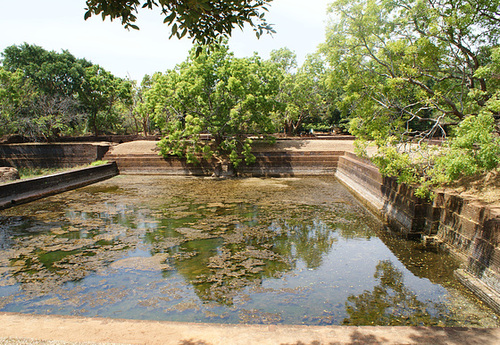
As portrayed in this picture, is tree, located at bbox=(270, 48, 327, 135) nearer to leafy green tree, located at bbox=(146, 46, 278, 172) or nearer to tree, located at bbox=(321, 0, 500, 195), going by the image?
leafy green tree, located at bbox=(146, 46, 278, 172)

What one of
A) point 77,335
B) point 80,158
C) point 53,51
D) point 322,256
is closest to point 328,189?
point 322,256

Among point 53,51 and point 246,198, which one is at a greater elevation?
point 53,51

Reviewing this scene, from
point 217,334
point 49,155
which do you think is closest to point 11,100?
point 49,155

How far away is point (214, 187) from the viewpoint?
48.8 ft

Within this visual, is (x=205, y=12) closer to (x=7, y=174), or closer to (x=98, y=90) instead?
(x=7, y=174)

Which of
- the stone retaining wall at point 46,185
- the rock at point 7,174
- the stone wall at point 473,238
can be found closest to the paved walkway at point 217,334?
the stone wall at point 473,238

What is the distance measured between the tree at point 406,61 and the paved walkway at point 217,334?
184 inches

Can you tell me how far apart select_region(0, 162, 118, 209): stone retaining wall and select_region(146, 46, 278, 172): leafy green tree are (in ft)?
13.0

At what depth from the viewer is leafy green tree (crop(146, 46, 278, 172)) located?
1717 centimetres

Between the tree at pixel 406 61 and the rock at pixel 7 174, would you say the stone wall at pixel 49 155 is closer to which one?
the rock at pixel 7 174

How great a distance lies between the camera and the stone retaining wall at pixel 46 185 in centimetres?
1136

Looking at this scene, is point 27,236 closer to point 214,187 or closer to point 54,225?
point 54,225

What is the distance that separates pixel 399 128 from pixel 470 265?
4.28 m

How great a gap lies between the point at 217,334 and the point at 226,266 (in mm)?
3107
